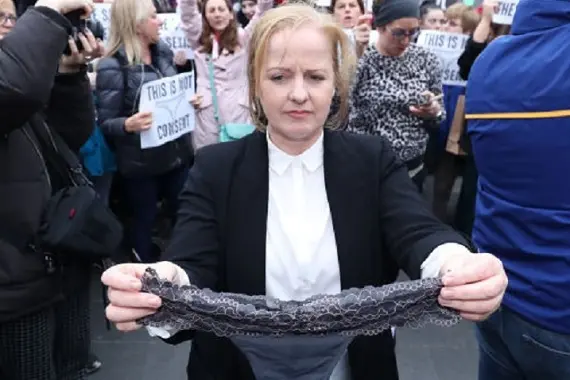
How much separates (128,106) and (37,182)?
2.06m

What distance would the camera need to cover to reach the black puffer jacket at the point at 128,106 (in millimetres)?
3996

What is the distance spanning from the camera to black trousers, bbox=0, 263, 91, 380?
222cm

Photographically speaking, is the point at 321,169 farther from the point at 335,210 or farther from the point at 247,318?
the point at 247,318

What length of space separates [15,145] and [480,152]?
1407 mm

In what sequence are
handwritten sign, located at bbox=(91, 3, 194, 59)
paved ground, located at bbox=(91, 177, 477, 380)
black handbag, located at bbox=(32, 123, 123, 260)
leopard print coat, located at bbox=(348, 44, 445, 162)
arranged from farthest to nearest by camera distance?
handwritten sign, located at bbox=(91, 3, 194, 59) → leopard print coat, located at bbox=(348, 44, 445, 162) → paved ground, located at bbox=(91, 177, 477, 380) → black handbag, located at bbox=(32, 123, 123, 260)

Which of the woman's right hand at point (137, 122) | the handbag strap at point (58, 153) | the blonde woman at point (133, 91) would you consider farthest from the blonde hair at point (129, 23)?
the handbag strap at point (58, 153)

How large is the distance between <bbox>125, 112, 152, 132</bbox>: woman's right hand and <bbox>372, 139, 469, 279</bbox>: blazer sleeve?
2.59 meters

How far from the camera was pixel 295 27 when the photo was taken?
1.50 meters

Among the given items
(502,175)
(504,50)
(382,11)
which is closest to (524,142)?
(502,175)

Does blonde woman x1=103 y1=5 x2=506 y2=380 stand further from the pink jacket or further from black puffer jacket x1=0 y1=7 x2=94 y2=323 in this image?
the pink jacket

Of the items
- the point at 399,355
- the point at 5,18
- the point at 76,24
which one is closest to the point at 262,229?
the point at 76,24

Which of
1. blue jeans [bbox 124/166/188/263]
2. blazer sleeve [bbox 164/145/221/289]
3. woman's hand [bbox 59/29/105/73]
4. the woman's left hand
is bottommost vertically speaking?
blue jeans [bbox 124/166/188/263]

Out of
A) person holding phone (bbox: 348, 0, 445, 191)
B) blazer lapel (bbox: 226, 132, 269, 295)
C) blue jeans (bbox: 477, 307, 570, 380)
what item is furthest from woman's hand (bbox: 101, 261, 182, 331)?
person holding phone (bbox: 348, 0, 445, 191)

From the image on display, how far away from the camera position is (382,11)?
3.64 meters
